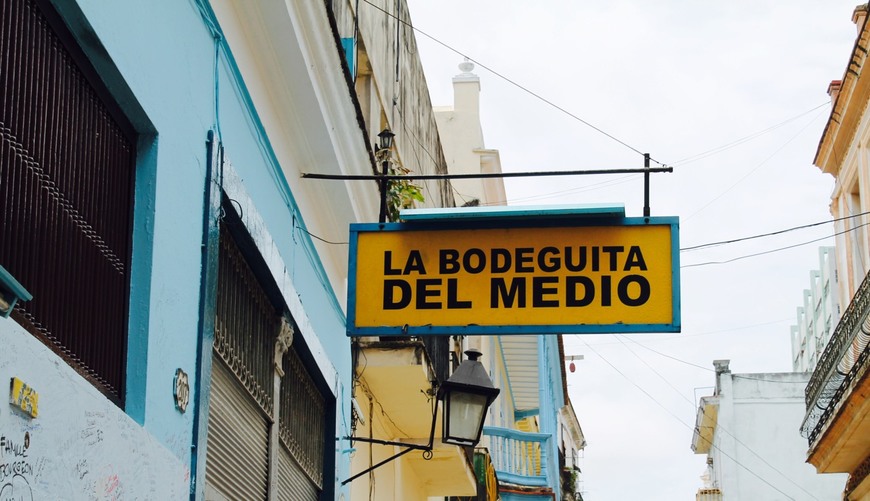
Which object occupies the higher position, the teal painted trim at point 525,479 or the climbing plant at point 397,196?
the climbing plant at point 397,196

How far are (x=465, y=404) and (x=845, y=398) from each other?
26.1 ft

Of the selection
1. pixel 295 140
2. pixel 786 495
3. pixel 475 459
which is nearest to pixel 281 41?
pixel 295 140

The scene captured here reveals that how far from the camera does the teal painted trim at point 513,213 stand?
6758mm

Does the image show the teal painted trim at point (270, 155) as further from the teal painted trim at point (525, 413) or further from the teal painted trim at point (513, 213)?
the teal painted trim at point (525, 413)

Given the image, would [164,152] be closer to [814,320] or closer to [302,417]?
Result: [302,417]

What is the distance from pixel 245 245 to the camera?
20.7ft

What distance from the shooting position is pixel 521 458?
21.4 meters

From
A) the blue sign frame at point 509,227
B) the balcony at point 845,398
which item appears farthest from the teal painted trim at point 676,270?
the balcony at point 845,398

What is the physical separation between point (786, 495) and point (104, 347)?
111ft

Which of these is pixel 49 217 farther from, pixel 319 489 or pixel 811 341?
pixel 811 341

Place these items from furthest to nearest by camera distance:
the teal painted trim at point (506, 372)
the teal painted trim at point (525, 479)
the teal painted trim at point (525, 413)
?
the teal painted trim at point (525, 413) < the teal painted trim at point (506, 372) < the teal painted trim at point (525, 479)

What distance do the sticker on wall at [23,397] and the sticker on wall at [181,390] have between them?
145 cm

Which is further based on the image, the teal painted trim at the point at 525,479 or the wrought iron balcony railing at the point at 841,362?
the teal painted trim at the point at 525,479

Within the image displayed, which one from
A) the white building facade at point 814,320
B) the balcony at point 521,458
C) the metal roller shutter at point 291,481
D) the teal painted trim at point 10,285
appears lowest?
the metal roller shutter at point 291,481
